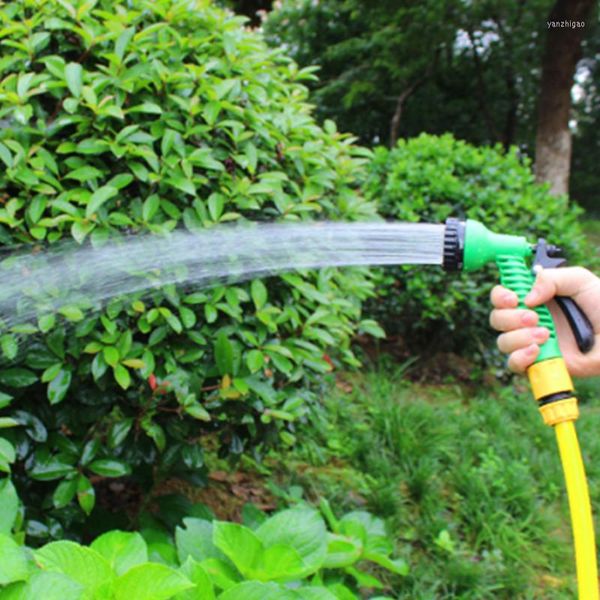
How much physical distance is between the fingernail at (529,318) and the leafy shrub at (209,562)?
0.78m

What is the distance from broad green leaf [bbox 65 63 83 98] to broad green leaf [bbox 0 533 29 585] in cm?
125

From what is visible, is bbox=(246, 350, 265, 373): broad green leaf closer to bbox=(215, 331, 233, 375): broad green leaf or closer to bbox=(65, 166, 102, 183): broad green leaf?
bbox=(215, 331, 233, 375): broad green leaf

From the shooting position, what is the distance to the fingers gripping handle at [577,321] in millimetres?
1479

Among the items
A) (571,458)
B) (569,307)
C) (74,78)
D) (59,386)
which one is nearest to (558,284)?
(569,307)

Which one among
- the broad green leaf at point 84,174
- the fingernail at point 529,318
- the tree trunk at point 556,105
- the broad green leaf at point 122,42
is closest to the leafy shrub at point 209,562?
the fingernail at point 529,318

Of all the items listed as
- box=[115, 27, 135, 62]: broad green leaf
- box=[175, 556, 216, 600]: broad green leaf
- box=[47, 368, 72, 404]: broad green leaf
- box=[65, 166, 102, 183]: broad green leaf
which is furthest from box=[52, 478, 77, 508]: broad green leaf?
box=[115, 27, 135, 62]: broad green leaf

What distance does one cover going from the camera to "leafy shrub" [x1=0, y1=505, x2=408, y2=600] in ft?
4.31

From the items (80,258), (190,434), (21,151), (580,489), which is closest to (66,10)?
(21,151)

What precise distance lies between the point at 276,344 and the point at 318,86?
10352mm

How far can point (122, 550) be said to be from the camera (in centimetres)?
164

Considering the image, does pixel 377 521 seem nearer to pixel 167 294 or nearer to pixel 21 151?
pixel 167 294

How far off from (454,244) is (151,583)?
3.10 feet

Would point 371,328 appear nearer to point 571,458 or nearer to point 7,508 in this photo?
point 571,458

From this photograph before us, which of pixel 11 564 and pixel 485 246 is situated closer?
pixel 11 564
